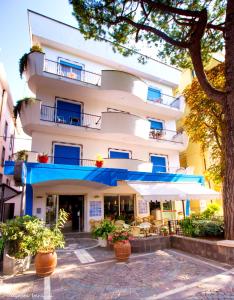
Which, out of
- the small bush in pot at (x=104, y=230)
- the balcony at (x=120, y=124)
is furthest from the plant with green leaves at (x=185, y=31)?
the small bush in pot at (x=104, y=230)

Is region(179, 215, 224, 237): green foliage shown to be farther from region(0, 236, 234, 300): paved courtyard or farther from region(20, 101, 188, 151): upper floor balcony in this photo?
region(20, 101, 188, 151): upper floor balcony

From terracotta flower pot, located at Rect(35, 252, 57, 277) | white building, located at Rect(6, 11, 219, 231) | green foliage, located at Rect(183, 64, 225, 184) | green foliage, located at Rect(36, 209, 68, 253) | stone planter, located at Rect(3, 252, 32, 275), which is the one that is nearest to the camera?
terracotta flower pot, located at Rect(35, 252, 57, 277)

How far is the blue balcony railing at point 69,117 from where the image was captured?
53.6ft

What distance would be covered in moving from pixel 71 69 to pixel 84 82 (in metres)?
1.82

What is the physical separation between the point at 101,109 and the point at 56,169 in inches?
307

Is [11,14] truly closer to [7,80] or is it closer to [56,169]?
[56,169]

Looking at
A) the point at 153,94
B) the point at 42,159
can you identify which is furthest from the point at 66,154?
the point at 153,94

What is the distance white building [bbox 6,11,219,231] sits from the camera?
15398mm

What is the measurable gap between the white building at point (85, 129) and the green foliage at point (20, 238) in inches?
221

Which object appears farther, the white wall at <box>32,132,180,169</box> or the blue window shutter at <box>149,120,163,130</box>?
the blue window shutter at <box>149,120,163,130</box>

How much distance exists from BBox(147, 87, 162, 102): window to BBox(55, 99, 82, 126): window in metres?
8.03

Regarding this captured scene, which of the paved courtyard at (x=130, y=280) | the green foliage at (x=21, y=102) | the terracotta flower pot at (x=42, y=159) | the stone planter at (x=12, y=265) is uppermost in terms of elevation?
the green foliage at (x=21, y=102)

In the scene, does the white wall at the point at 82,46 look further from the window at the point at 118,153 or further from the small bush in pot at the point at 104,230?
the small bush in pot at the point at 104,230

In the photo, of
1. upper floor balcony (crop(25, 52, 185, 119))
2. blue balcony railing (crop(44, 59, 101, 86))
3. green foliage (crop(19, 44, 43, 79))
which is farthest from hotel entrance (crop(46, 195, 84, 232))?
green foliage (crop(19, 44, 43, 79))
